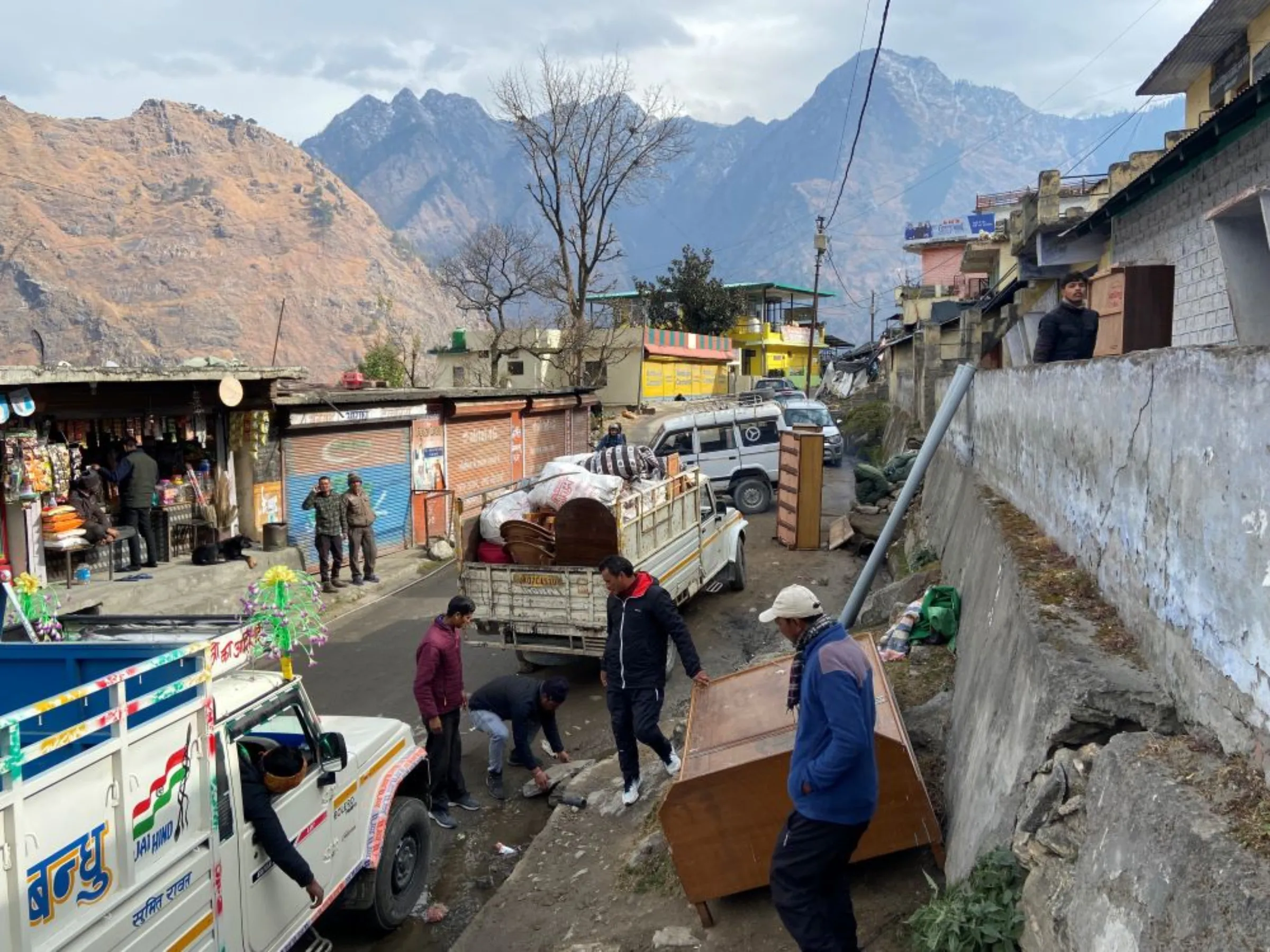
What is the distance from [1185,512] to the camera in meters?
3.05

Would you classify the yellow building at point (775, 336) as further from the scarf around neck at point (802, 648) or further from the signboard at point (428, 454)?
the scarf around neck at point (802, 648)

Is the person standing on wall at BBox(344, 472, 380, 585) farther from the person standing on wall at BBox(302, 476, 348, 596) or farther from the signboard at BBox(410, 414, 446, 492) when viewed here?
the signboard at BBox(410, 414, 446, 492)

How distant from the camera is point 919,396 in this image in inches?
950

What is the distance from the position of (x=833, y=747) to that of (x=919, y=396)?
2216 cm

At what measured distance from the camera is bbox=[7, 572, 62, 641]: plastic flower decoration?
4.74 meters

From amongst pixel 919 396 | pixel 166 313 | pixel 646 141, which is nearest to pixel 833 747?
pixel 919 396

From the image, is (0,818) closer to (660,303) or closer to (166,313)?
(660,303)

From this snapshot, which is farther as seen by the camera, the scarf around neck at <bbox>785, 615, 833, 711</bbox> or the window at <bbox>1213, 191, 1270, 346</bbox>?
the window at <bbox>1213, 191, 1270, 346</bbox>

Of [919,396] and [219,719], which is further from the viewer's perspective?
[919,396]

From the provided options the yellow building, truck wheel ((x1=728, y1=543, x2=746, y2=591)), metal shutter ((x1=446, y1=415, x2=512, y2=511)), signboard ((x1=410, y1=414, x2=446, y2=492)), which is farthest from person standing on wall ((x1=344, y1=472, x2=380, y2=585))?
the yellow building

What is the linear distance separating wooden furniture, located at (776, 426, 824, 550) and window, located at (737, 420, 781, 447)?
3118 millimetres

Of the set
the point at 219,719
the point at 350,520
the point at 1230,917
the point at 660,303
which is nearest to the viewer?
the point at 1230,917

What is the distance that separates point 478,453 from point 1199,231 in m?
14.5

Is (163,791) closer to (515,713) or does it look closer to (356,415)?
(515,713)
